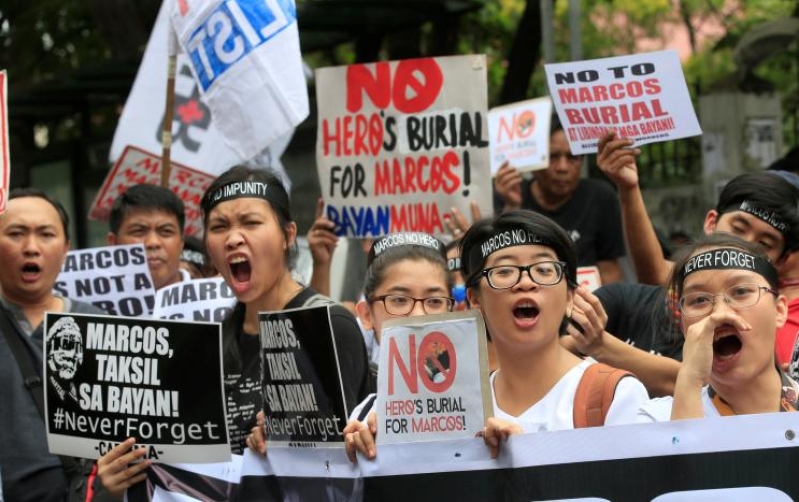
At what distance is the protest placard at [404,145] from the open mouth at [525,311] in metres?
2.86

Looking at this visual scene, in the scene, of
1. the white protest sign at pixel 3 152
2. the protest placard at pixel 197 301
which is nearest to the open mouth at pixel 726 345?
the white protest sign at pixel 3 152

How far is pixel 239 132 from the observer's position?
730cm

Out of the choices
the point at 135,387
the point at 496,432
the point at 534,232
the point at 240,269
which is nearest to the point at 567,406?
the point at 496,432

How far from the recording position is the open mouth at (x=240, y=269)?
5.14 metres

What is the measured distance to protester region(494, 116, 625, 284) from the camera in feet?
25.0

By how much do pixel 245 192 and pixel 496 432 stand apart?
1.74m

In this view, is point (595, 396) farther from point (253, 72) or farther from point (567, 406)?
point (253, 72)

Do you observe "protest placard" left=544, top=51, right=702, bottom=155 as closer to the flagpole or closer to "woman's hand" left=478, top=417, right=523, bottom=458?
"woman's hand" left=478, top=417, right=523, bottom=458

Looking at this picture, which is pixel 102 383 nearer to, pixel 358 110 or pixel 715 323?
pixel 715 323

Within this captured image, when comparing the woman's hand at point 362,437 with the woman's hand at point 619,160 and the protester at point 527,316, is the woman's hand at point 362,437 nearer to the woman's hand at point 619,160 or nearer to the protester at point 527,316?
the protester at point 527,316

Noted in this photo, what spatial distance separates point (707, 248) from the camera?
411 centimetres

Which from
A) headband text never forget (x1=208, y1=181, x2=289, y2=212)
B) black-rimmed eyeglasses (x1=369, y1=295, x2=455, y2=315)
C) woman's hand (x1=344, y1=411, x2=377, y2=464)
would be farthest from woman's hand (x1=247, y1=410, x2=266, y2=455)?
headband text never forget (x1=208, y1=181, x2=289, y2=212)

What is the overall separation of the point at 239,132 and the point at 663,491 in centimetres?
400

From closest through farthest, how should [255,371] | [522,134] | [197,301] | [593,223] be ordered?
[255,371]
[197,301]
[593,223]
[522,134]
